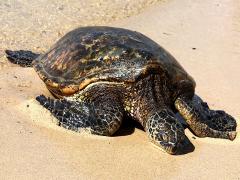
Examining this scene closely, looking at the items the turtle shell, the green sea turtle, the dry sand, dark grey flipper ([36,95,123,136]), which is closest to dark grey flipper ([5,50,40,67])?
the dry sand

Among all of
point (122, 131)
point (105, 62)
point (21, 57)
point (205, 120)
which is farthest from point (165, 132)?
point (21, 57)

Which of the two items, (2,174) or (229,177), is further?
(229,177)

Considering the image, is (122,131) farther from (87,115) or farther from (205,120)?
(205,120)

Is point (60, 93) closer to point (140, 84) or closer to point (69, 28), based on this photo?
point (140, 84)

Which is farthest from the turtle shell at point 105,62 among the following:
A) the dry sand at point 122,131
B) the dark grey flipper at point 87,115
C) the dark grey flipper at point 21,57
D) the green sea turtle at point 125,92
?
the dark grey flipper at point 21,57

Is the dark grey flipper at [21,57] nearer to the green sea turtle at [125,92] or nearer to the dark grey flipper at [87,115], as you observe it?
the green sea turtle at [125,92]

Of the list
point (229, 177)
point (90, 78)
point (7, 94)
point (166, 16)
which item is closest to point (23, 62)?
point (7, 94)
